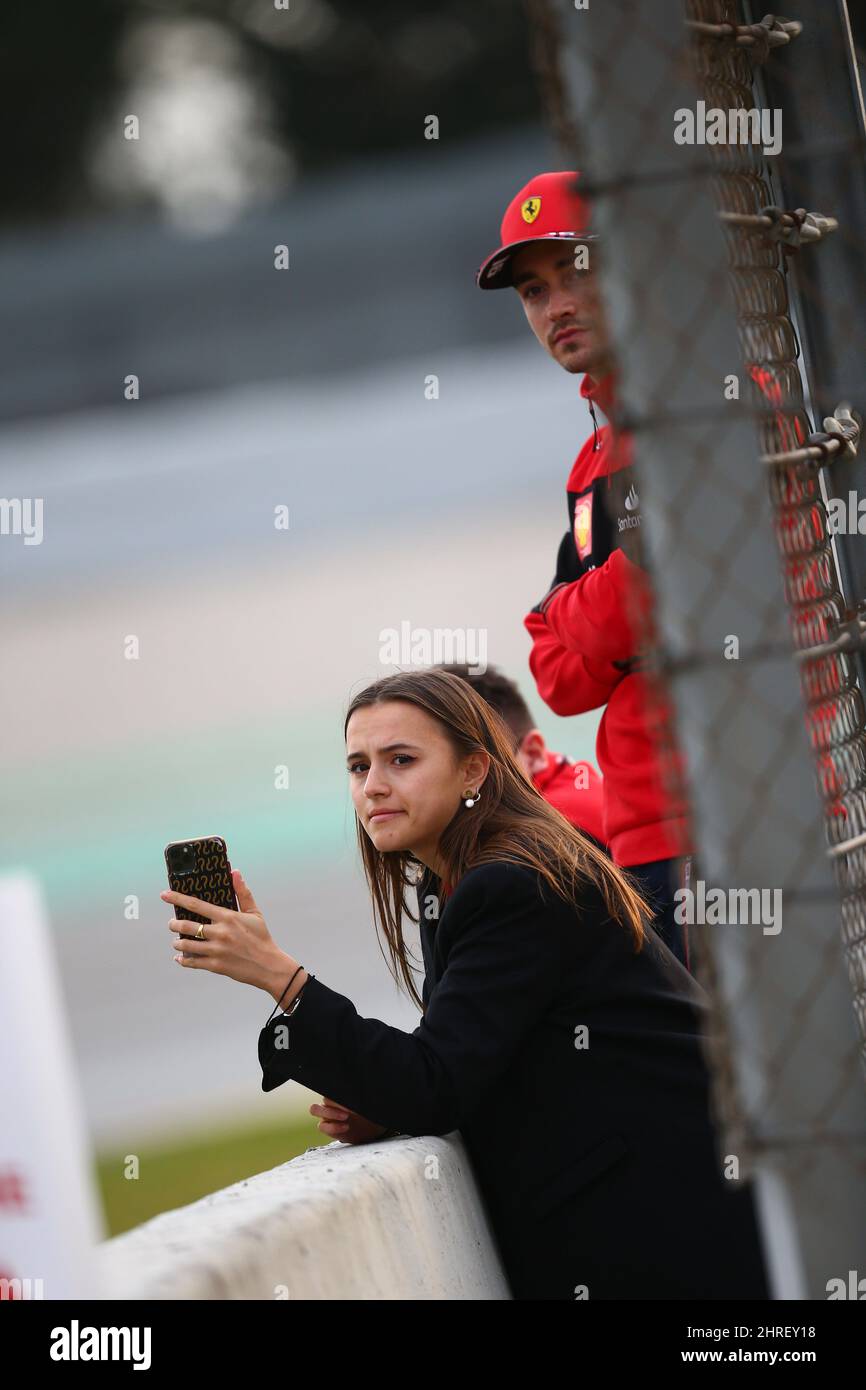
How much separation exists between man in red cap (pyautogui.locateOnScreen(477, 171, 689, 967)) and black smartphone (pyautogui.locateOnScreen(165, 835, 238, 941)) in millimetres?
764

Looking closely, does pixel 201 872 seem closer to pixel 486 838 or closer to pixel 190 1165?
pixel 486 838

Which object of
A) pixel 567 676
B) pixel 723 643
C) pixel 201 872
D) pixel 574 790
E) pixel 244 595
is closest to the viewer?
pixel 723 643

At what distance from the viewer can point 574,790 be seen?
353 cm

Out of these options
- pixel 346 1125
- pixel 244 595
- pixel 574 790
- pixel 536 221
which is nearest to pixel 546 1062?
pixel 346 1125

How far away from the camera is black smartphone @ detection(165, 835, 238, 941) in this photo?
2.23 meters

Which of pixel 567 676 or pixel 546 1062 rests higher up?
pixel 567 676

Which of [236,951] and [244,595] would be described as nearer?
[236,951]

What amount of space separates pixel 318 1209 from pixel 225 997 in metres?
8.42

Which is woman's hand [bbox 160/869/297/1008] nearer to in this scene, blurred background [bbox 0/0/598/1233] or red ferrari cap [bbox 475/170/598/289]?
red ferrari cap [bbox 475/170/598/289]

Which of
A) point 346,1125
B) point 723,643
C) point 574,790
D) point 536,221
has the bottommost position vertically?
point 346,1125

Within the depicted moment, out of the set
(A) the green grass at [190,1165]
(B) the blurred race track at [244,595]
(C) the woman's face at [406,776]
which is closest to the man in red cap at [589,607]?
(C) the woman's face at [406,776]

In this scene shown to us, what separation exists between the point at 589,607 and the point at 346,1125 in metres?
0.91

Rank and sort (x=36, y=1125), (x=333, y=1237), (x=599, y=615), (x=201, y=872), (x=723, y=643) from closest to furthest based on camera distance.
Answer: (x=36, y=1125) → (x=723, y=643) → (x=333, y=1237) → (x=201, y=872) → (x=599, y=615)
